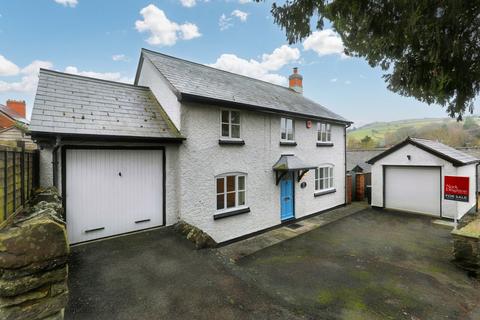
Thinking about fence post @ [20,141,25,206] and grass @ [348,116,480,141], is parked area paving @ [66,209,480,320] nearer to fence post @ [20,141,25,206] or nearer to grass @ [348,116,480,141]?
fence post @ [20,141,25,206]

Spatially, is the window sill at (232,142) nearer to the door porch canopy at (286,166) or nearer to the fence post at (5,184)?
the door porch canopy at (286,166)

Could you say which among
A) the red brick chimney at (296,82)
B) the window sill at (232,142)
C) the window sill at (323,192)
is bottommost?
the window sill at (323,192)

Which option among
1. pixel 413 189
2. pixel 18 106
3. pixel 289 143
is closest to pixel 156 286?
pixel 289 143

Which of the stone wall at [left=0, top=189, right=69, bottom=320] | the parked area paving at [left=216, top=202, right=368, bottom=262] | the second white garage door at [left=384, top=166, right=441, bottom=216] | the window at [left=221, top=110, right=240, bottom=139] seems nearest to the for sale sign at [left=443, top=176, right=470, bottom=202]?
the second white garage door at [left=384, top=166, right=441, bottom=216]

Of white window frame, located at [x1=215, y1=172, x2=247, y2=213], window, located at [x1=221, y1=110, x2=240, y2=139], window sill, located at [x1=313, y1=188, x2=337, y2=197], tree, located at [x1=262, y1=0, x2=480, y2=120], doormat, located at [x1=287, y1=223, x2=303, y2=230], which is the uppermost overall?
tree, located at [x1=262, y1=0, x2=480, y2=120]

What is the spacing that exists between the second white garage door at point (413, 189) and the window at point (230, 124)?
9899mm

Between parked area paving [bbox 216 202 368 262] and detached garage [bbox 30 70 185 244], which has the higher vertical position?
detached garage [bbox 30 70 185 244]

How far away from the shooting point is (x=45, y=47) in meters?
11.2

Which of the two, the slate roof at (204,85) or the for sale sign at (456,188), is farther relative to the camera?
the for sale sign at (456,188)

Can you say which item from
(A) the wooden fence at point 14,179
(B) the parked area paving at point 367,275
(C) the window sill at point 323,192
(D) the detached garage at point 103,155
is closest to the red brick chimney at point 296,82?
(C) the window sill at point 323,192

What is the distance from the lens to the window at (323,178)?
12.3 meters

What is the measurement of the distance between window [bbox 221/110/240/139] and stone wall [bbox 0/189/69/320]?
614 cm

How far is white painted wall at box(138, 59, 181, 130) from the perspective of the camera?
24.1ft

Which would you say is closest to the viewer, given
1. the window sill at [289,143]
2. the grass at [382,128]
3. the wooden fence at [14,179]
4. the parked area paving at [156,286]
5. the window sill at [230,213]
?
the wooden fence at [14,179]
